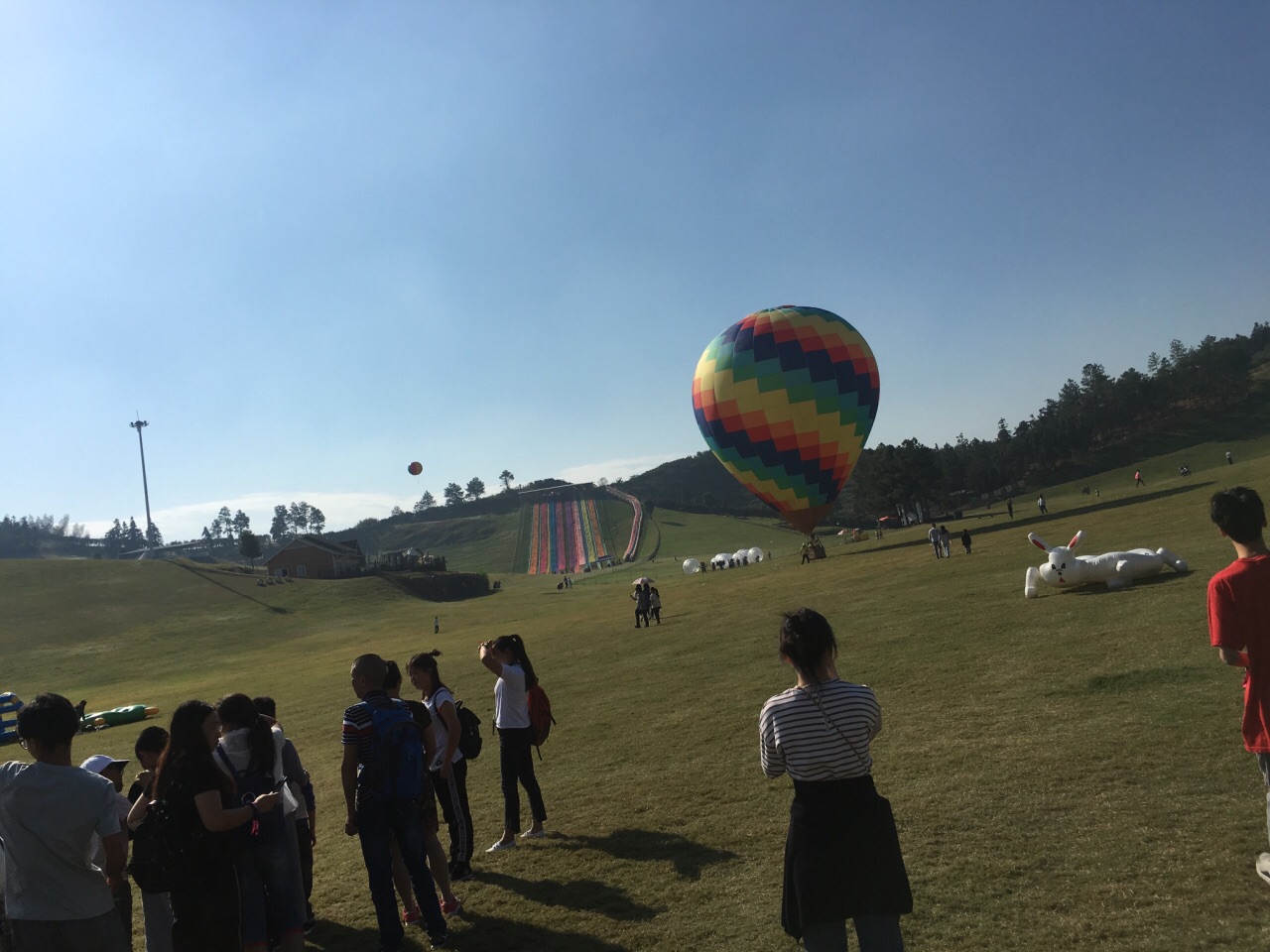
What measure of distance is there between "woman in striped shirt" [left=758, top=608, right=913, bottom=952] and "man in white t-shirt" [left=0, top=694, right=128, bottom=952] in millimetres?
3882

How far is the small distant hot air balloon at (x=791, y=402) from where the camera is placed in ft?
139

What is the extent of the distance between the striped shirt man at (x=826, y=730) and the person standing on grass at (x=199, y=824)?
11.4 ft

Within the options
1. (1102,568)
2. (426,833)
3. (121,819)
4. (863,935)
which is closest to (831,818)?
(863,935)

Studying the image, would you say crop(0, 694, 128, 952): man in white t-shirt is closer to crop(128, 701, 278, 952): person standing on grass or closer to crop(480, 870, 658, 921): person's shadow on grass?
crop(128, 701, 278, 952): person standing on grass

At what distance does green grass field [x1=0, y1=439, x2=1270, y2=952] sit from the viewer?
20.6ft

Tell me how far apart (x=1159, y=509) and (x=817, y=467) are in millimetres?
15559

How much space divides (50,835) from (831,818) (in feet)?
14.1

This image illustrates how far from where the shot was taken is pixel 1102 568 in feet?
64.4

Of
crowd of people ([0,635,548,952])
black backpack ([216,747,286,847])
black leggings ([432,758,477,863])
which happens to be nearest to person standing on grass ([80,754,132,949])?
crowd of people ([0,635,548,952])

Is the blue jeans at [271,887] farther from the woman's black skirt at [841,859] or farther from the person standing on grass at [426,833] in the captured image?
the woman's black skirt at [841,859]

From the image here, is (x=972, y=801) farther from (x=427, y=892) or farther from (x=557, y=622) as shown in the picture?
(x=557, y=622)

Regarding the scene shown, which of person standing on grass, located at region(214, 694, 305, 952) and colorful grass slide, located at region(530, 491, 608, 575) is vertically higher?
colorful grass slide, located at region(530, 491, 608, 575)

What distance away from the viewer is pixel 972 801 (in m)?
8.34

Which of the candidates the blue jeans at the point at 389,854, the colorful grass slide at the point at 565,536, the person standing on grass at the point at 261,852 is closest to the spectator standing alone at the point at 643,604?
the blue jeans at the point at 389,854
